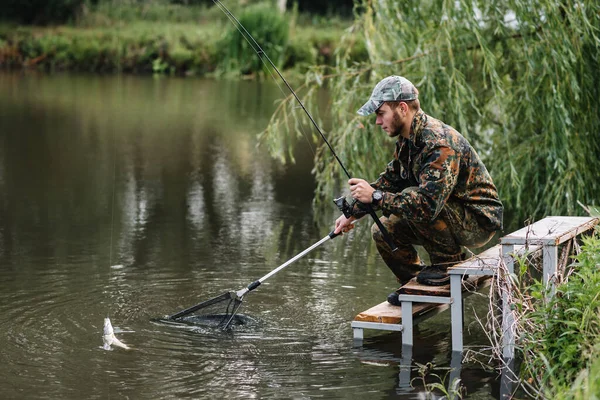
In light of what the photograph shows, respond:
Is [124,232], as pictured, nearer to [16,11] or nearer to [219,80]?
[219,80]

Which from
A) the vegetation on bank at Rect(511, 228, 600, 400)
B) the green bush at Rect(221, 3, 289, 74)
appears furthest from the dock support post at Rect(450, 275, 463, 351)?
the green bush at Rect(221, 3, 289, 74)

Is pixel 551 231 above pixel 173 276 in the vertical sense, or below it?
above

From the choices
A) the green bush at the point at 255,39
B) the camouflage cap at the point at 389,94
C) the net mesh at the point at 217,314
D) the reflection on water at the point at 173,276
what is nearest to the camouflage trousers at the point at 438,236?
the reflection on water at the point at 173,276

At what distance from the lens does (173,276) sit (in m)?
7.57

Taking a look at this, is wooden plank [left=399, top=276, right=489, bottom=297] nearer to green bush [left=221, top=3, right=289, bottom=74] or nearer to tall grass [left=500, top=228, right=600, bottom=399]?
tall grass [left=500, top=228, right=600, bottom=399]

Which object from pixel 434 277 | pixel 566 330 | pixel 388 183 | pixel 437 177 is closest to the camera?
pixel 566 330

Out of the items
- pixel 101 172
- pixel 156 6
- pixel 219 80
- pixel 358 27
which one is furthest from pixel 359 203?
pixel 156 6

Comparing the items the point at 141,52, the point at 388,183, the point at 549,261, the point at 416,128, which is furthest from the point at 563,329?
the point at 141,52

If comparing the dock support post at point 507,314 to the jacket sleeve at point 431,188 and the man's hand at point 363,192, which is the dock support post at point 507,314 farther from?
the man's hand at point 363,192

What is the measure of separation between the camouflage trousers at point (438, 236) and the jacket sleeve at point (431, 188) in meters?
0.09

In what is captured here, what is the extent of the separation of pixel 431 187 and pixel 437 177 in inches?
2.4

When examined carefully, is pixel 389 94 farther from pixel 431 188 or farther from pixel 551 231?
pixel 551 231

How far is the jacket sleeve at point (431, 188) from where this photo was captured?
18.2 feet

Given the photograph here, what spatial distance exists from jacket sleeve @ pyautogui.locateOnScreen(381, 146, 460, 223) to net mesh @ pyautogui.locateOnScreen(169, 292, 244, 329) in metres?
1.24
